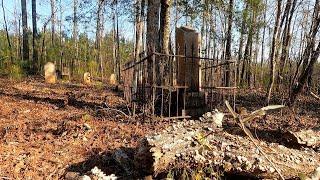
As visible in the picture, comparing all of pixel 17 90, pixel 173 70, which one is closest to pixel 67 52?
pixel 17 90

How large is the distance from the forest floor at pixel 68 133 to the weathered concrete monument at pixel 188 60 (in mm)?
Answer: 1293

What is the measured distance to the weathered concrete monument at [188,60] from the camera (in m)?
8.41

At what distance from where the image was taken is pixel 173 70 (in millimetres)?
8648

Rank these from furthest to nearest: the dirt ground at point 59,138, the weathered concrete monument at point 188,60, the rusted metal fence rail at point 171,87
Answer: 1. the weathered concrete monument at point 188,60
2. the rusted metal fence rail at point 171,87
3. the dirt ground at point 59,138

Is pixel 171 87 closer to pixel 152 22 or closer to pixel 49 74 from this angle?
pixel 152 22

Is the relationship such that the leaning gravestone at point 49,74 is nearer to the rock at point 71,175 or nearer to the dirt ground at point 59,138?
the dirt ground at point 59,138

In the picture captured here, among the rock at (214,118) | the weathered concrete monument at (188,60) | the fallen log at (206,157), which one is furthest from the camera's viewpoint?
the weathered concrete monument at (188,60)

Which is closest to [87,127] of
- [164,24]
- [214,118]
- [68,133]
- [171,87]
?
[68,133]

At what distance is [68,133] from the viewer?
659 cm

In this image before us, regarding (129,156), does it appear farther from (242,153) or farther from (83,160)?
(242,153)

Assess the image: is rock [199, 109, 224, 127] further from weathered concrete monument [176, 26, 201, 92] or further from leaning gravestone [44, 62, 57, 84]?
leaning gravestone [44, 62, 57, 84]

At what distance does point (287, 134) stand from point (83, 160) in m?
3.70

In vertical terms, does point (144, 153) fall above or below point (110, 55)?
below

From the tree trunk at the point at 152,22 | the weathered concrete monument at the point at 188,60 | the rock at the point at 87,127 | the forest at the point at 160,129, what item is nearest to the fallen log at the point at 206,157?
the forest at the point at 160,129
